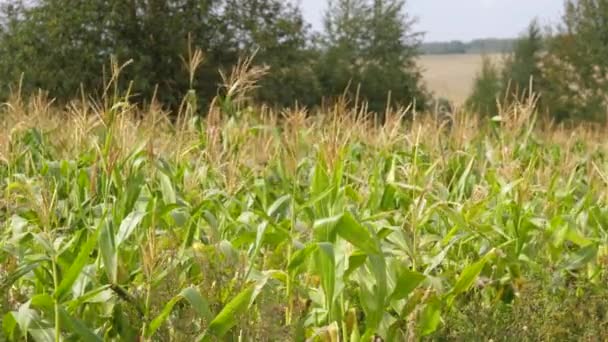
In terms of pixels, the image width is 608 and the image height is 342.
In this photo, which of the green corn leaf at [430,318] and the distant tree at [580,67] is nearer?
the green corn leaf at [430,318]

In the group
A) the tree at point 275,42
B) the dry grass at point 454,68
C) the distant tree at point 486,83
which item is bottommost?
the dry grass at point 454,68

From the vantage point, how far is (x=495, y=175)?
4.36m

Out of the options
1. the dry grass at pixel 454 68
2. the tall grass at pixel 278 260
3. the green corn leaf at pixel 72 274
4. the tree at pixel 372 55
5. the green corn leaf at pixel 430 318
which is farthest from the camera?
the dry grass at pixel 454 68

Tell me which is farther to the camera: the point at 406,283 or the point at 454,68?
the point at 454,68

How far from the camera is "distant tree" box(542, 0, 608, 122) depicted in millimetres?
33562

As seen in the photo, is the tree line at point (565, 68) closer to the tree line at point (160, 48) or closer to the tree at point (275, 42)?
the tree line at point (160, 48)

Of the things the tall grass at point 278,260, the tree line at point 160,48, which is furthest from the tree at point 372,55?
the tall grass at point 278,260

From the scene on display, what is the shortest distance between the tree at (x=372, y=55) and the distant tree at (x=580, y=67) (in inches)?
223

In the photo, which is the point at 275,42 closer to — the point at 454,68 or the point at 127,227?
the point at 127,227

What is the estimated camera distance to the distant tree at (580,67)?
33562 mm

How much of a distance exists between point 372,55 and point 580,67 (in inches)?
337

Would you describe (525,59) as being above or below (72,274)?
below

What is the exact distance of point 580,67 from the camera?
112 feet

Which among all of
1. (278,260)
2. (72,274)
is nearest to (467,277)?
(278,260)
